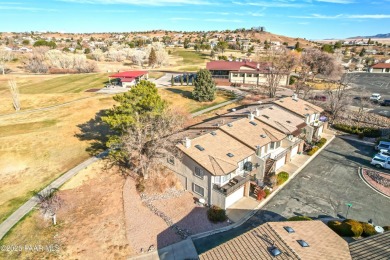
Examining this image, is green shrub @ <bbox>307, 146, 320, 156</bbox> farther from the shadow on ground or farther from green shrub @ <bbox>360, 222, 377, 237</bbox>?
the shadow on ground

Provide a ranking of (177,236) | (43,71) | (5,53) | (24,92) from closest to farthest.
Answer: (177,236) → (24,92) → (43,71) → (5,53)

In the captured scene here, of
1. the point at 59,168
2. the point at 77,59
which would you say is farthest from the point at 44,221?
the point at 77,59

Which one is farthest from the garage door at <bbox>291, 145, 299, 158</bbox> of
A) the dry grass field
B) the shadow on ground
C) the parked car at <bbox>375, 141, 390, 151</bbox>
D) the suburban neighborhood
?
the shadow on ground

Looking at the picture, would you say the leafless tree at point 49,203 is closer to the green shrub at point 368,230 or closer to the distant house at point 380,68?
the green shrub at point 368,230

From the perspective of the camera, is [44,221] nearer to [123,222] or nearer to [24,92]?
[123,222]

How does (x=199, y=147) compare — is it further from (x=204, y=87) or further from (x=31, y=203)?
(x=204, y=87)

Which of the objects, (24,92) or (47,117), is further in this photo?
(24,92)
